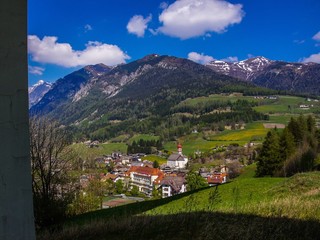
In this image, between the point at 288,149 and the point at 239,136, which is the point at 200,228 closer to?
the point at 288,149

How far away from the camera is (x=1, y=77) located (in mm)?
2986

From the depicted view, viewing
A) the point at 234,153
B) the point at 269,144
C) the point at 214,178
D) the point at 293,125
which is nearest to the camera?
the point at 269,144

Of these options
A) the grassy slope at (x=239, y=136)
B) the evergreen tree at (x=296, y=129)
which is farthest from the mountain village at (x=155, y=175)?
the evergreen tree at (x=296, y=129)

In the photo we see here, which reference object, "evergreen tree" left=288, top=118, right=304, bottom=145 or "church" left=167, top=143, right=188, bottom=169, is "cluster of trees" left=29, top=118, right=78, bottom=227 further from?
"church" left=167, top=143, right=188, bottom=169

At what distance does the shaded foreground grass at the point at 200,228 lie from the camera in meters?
4.52

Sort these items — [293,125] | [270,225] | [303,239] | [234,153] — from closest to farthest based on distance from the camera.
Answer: [303,239], [270,225], [293,125], [234,153]

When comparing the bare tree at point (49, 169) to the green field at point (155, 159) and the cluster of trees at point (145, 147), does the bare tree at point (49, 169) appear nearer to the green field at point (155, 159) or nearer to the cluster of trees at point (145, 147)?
the green field at point (155, 159)

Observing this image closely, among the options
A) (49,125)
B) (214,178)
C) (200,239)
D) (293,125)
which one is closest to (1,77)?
(200,239)

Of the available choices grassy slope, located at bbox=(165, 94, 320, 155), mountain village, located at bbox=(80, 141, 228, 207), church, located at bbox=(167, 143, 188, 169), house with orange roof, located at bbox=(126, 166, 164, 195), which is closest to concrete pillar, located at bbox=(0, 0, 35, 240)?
mountain village, located at bbox=(80, 141, 228, 207)

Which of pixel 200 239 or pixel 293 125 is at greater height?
pixel 293 125

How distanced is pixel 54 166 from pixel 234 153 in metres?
84.1

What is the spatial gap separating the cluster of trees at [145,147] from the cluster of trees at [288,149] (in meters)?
112

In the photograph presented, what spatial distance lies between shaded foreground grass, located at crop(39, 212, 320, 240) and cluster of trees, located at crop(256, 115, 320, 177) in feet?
90.7

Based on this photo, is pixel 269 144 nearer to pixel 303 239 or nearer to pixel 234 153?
pixel 303 239
